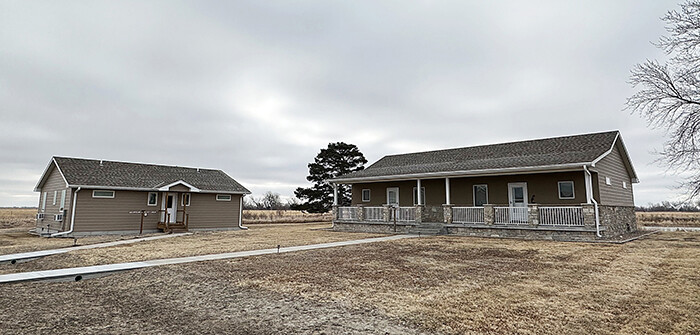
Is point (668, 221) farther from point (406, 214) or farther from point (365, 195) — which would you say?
point (365, 195)

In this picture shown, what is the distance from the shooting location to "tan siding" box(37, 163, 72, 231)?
703 inches

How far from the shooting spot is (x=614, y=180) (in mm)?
17422

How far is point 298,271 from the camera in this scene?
7.68 meters

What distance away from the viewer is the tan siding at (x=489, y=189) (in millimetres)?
15789

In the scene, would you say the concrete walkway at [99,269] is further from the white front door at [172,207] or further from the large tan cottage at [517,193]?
the white front door at [172,207]

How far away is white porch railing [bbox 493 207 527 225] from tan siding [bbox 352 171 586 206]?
4.66 feet

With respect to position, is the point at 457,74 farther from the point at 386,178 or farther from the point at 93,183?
Result: the point at 93,183

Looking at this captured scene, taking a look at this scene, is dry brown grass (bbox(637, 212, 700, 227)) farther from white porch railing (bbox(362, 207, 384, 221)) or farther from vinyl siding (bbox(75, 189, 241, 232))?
vinyl siding (bbox(75, 189, 241, 232))

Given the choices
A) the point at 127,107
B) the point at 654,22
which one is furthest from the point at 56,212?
the point at 654,22

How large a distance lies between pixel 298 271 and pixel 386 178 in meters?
12.0

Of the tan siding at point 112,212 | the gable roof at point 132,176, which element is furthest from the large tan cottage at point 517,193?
the tan siding at point 112,212

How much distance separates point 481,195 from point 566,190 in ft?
12.4

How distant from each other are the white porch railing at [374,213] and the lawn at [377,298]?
33.6ft

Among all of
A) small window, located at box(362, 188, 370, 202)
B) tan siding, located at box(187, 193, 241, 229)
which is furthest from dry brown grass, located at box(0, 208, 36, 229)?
small window, located at box(362, 188, 370, 202)
